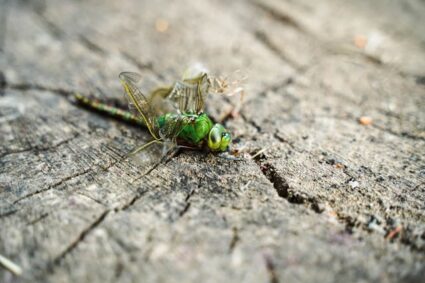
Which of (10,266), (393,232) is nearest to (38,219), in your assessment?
(10,266)

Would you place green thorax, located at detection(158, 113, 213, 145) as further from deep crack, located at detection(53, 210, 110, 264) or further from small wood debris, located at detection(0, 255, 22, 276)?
small wood debris, located at detection(0, 255, 22, 276)

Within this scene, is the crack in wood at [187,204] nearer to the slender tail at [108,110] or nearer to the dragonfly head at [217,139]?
the dragonfly head at [217,139]

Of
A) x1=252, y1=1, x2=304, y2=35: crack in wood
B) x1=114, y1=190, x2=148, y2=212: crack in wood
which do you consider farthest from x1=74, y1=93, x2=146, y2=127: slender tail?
x1=252, y1=1, x2=304, y2=35: crack in wood

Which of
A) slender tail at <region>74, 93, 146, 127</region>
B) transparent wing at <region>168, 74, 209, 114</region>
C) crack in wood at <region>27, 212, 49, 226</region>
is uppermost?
transparent wing at <region>168, 74, 209, 114</region>

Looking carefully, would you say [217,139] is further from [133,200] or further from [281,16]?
[281,16]


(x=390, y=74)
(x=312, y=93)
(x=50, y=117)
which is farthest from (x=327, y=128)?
(x=50, y=117)

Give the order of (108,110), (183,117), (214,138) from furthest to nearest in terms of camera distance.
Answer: (108,110)
(183,117)
(214,138)

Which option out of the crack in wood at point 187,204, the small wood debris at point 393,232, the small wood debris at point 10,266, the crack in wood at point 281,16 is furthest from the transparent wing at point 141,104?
the crack in wood at point 281,16
